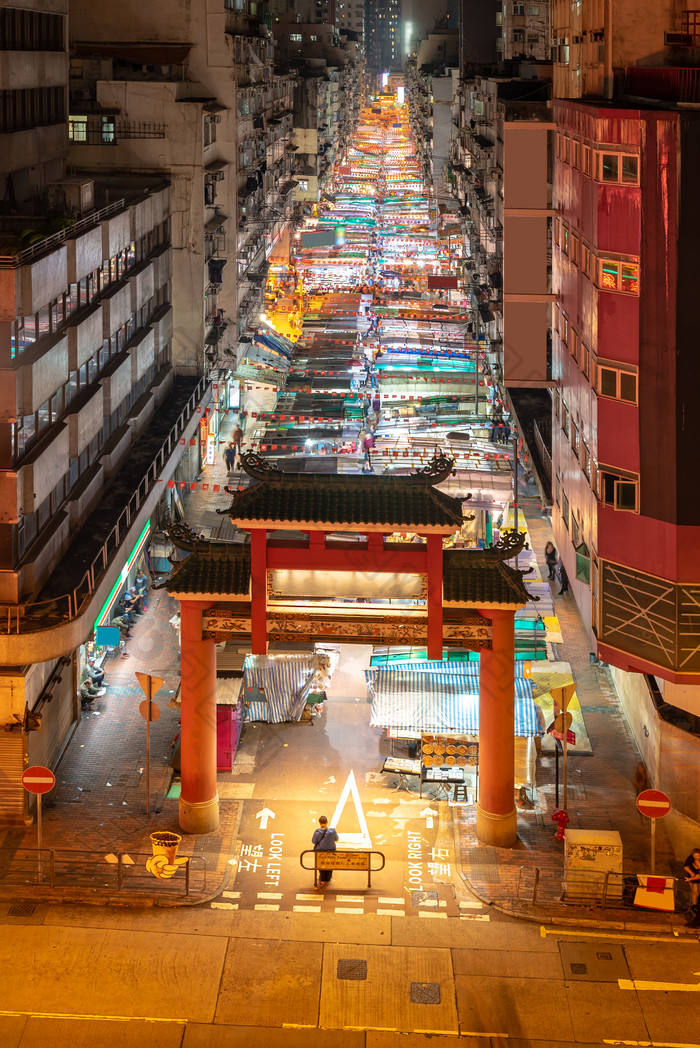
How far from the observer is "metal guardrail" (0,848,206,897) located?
2769 cm

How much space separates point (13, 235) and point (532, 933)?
21526mm

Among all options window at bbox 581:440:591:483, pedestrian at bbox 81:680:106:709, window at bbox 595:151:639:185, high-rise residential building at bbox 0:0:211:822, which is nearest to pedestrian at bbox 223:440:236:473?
high-rise residential building at bbox 0:0:211:822

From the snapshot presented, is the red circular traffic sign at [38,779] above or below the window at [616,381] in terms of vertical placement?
below

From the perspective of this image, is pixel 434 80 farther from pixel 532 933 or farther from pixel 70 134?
pixel 532 933

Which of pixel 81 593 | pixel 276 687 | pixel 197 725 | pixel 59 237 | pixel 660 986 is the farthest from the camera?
pixel 276 687

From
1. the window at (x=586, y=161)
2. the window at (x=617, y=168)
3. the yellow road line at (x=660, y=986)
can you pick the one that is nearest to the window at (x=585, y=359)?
the window at (x=586, y=161)

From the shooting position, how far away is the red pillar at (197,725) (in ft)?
97.3

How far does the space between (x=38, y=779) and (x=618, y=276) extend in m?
16.4

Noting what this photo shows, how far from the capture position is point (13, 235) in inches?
1326

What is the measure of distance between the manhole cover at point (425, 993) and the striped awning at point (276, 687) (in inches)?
483

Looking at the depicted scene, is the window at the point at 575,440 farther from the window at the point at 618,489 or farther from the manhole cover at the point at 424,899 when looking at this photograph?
the manhole cover at the point at 424,899

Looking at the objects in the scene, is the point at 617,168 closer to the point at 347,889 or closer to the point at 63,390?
the point at 63,390

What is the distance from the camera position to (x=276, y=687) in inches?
1438

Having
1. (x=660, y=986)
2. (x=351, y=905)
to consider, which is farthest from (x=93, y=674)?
(x=660, y=986)
